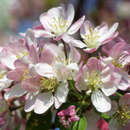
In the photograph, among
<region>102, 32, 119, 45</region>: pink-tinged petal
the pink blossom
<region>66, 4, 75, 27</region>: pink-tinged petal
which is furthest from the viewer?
<region>66, 4, 75, 27</region>: pink-tinged petal

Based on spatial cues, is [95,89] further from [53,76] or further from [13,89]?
[13,89]

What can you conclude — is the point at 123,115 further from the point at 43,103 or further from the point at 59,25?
the point at 59,25

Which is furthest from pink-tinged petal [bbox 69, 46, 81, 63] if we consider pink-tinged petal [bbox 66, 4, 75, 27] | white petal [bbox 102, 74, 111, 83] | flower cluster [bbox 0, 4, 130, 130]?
Result: pink-tinged petal [bbox 66, 4, 75, 27]

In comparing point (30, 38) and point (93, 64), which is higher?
point (30, 38)

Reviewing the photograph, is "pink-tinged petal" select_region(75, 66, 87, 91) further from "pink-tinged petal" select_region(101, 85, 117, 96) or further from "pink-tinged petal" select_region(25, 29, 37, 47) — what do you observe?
"pink-tinged petal" select_region(25, 29, 37, 47)

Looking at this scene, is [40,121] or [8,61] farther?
[40,121]

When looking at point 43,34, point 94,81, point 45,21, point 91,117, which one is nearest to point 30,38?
point 43,34

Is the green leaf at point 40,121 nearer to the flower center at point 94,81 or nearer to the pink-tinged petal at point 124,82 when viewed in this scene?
the flower center at point 94,81
